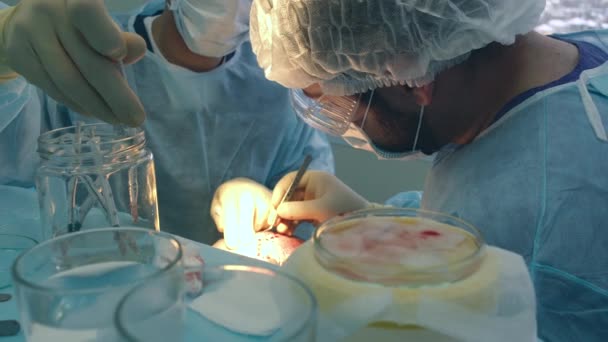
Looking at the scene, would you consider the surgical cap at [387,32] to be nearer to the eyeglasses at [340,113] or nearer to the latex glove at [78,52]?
the eyeglasses at [340,113]

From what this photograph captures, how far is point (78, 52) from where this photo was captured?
904mm

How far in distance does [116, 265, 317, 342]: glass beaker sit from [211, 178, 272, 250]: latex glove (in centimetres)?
88

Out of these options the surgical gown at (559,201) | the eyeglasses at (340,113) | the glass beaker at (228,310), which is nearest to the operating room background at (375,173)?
the eyeglasses at (340,113)

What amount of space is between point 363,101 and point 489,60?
0.91 ft

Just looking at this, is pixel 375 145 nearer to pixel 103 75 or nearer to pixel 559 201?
pixel 559 201

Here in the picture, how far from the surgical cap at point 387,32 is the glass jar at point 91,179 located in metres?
0.36

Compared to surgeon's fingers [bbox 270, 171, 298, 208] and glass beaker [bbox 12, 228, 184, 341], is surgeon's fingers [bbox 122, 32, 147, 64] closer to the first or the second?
glass beaker [bbox 12, 228, 184, 341]

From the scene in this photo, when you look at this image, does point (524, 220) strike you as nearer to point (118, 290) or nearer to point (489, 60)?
point (489, 60)

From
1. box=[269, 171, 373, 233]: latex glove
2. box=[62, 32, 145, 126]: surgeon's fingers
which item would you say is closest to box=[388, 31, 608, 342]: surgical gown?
box=[269, 171, 373, 233]: latex glove

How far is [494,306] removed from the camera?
1.48 ft

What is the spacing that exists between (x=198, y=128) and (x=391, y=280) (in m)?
1.26

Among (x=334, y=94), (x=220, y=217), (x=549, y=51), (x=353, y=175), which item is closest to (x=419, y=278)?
(x=334, y=94)

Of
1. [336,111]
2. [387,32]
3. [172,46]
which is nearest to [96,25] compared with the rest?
[387,32]

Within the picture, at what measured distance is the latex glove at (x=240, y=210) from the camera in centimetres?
150
